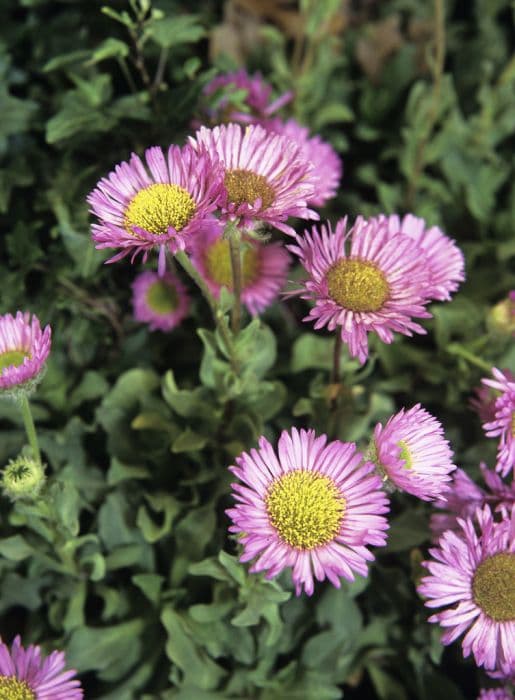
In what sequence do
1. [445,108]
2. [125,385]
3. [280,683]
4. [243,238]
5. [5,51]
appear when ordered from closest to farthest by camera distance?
[243,238], [280,683], [125,385], [5,51], [445,108]

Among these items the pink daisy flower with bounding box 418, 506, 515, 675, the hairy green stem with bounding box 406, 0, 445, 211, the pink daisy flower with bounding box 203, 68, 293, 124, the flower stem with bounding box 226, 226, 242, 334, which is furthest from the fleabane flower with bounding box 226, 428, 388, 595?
the hairy green stem with bounding box 406, 0, 445, 211

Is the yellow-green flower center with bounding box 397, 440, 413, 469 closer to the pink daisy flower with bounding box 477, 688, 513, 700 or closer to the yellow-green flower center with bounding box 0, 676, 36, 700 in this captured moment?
the pink daisy flower with bounding box 477, 688, 513, 700

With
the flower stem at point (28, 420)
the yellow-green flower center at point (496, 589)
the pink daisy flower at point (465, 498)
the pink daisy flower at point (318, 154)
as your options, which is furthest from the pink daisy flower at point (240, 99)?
the yellow-green flower center at point (496, 589)

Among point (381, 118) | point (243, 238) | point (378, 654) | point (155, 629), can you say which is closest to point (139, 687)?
point (155, 629)

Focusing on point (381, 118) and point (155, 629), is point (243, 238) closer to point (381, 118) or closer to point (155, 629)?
point (155, 629)

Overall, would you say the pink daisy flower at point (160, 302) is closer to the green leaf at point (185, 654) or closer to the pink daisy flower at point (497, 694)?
the green leaf at point (185, 654)
